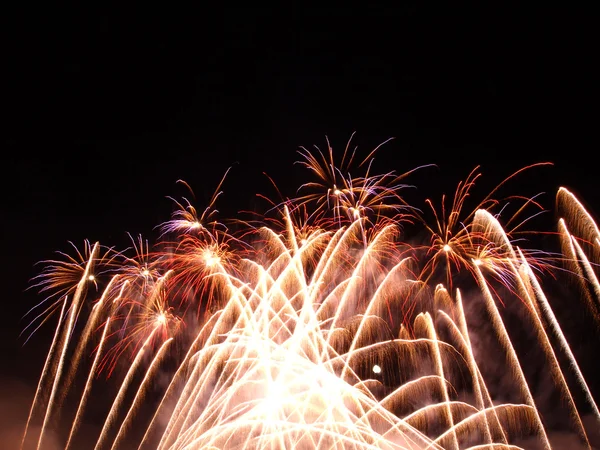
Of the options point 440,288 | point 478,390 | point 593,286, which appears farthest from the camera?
point 440,288

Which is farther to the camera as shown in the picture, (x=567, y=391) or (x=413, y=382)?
(x=413, y=382)

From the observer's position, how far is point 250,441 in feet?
68.8

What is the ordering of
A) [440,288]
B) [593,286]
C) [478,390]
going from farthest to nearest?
[440,288], [478,390], [593,286]

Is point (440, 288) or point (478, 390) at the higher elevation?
point (440, 288)

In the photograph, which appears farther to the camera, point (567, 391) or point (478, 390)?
point (478, 390)

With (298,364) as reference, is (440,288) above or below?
above

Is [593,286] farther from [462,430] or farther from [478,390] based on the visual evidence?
[462,430]

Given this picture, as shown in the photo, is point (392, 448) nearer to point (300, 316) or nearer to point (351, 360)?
point (351, 360)

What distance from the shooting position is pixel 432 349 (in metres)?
21.8

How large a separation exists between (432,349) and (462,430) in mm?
3404

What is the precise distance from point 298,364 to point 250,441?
11.5 ft

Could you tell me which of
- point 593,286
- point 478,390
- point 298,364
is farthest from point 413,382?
point 593,286

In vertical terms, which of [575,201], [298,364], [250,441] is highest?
[575,201]

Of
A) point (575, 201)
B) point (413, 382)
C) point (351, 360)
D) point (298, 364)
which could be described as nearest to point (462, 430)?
point (413, 382)
